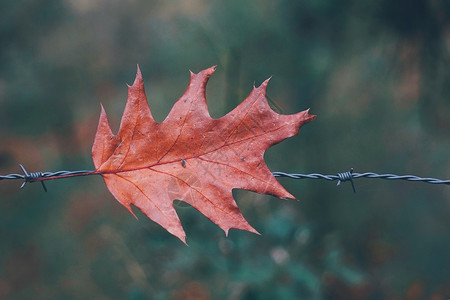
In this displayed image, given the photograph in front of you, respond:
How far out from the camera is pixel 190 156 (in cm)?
48

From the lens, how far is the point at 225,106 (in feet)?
5.10

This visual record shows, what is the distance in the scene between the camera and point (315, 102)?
1547 mm

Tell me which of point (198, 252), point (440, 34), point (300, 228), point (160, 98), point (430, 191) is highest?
point (160, 98)

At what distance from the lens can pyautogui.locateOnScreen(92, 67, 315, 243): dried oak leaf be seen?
0.46 meters

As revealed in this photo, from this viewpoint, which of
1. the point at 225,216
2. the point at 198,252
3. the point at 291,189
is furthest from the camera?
the point at 291,189

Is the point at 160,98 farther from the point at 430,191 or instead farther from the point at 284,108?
the point at 430,191

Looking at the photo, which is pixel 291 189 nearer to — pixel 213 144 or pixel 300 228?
pixel 300 228

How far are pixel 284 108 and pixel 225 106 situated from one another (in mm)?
220

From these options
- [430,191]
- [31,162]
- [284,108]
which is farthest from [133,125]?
[430,191]

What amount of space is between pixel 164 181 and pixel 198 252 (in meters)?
0.87

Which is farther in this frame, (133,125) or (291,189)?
(291,189)

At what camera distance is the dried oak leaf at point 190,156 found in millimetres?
464

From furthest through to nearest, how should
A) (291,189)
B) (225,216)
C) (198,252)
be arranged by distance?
(291,189) < (198,252) < (225,216)

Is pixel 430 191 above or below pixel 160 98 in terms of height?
below
